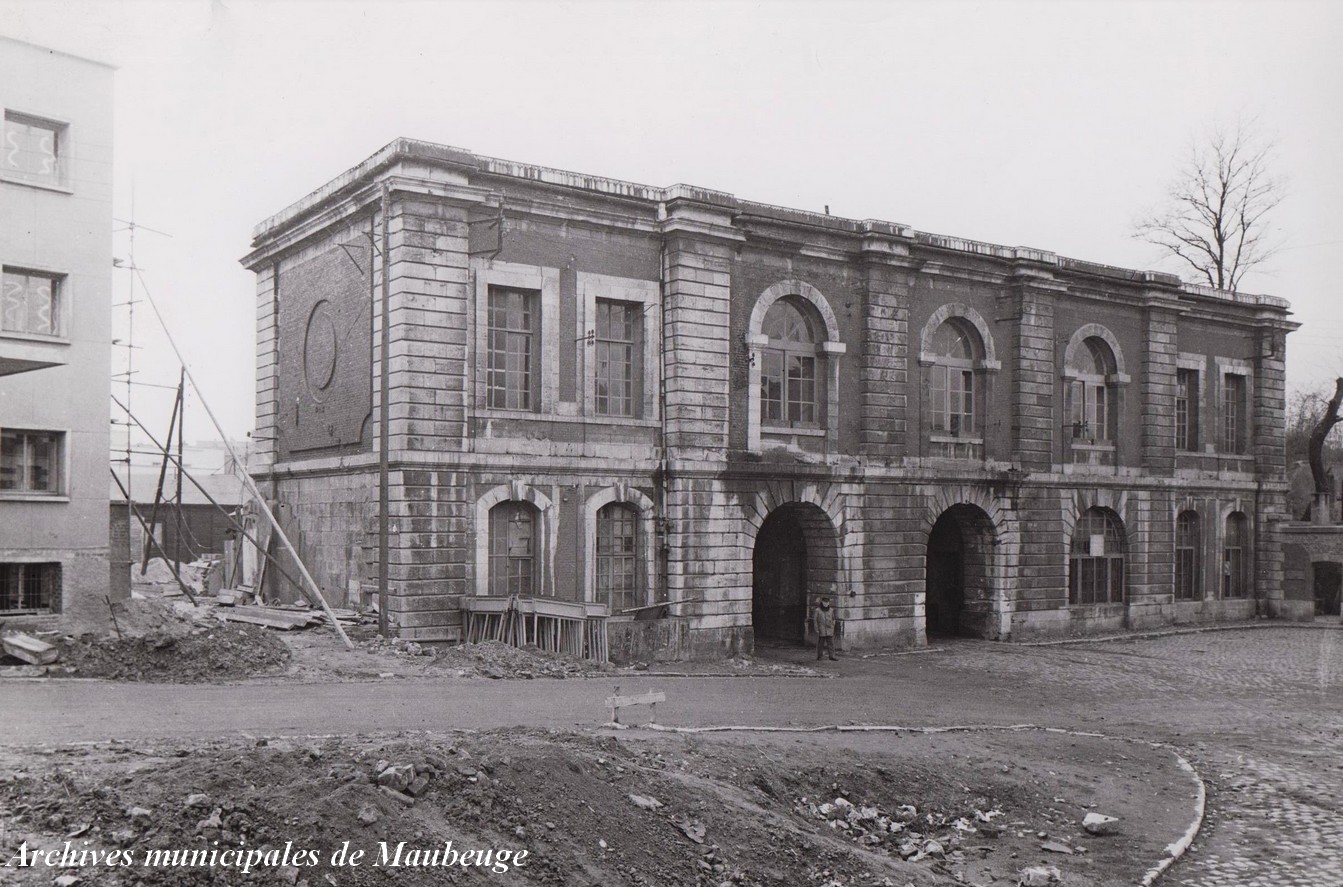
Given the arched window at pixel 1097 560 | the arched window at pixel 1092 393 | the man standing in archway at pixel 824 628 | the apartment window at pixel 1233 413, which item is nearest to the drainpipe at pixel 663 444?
the man standing in archway at pixel 824 628

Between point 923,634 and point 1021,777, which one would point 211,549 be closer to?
point 923,634

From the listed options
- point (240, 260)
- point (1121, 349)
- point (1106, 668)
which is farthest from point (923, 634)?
point (240, 260)

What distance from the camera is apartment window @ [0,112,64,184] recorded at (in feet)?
51.0

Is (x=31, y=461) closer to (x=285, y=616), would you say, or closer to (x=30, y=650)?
(x=30, y=650)

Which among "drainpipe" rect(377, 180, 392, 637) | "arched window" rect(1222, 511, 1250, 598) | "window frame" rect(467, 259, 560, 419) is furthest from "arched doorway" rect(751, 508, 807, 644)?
"arched window" rect(1222, 511, 1250, 598)

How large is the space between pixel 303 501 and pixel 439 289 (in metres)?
6.17

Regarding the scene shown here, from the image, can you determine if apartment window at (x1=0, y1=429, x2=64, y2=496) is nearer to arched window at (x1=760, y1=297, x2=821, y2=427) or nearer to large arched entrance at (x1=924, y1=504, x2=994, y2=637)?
arched window at (x1=760, y1=297, x2=821, y2=427)

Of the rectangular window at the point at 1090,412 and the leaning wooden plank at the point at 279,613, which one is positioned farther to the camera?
the rectangular window at the point at 1090,412

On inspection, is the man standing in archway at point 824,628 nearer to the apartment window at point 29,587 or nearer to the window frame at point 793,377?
the window frame at point 793,377

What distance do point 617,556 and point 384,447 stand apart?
5278 millimetres

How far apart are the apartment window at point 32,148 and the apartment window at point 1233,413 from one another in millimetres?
31173

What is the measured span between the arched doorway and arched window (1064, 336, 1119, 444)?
853cm

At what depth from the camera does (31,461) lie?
644 inches

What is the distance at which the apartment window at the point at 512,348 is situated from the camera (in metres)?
19.9
